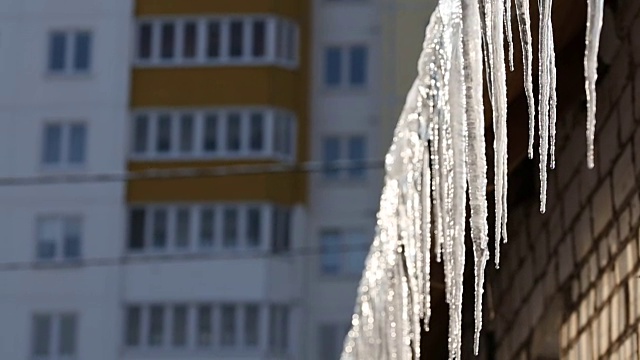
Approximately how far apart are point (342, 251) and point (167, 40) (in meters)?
4.24

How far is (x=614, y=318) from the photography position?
277 cm

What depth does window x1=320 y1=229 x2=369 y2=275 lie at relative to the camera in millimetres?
22203

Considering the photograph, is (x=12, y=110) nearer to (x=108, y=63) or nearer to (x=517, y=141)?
(x=108, y=63)

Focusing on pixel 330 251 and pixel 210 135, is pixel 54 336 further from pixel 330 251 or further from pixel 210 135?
pixel 330 251

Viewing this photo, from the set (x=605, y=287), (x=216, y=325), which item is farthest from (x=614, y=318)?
(x=216, y=325)

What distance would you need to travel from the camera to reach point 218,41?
73.0 ft

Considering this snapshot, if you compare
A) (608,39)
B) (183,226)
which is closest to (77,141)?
(183,226)

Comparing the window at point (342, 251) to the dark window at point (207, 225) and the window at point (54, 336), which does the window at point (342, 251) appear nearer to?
the dark window at point (207, 225)

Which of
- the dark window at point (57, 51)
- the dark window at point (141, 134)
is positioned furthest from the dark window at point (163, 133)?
the dark window at point (57, 51)

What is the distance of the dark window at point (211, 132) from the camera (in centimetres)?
2220

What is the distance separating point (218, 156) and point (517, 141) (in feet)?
62.5

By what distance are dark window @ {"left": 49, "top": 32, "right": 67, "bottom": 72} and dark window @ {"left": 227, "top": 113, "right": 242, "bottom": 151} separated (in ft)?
9.31

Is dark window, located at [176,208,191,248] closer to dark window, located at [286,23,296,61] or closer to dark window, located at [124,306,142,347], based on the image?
dark window, located at [124,306,142,347]

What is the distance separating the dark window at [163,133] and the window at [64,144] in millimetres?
1146
